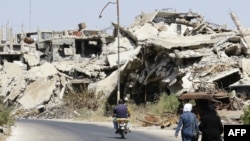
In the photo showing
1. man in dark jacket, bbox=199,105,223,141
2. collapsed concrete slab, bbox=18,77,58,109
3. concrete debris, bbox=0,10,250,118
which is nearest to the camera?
man in dark jacket, bbox=199,105,223,141

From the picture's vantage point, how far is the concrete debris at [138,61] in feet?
143

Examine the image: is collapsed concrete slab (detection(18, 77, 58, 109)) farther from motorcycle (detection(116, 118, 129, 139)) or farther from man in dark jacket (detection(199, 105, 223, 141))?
man in dark jacket (detection(199, 105, 223, 141))

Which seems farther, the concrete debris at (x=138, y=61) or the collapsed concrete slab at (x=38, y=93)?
the collapsed concrete slab at (x=38, y=93)

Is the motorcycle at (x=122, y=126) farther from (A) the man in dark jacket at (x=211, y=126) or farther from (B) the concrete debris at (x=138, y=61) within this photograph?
(B) the concrete debris at (x=138, y=61)

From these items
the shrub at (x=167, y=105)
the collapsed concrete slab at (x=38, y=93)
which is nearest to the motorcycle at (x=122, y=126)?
the shrub at (x=167, y=105)

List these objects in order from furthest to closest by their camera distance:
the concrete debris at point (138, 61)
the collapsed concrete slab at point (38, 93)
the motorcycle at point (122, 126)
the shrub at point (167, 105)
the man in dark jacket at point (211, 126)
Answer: the collapsed concrete slab at point (38, 93) < the concrete debris at point (138, 61) < the shrub at point (167, 105) < the motorcycle at point (122, 126) < the man in dark jacket at point (211, 126)

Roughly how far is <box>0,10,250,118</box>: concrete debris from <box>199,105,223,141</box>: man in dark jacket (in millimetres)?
25060

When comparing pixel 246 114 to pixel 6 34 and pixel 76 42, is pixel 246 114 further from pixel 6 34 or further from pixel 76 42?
pixel 6 34

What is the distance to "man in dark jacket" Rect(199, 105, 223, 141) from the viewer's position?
12.0 meters

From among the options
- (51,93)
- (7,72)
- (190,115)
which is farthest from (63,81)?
(190,115)

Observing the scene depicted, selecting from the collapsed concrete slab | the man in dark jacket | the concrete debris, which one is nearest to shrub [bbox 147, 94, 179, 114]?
the concrete debris

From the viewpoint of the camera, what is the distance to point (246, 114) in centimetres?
2408

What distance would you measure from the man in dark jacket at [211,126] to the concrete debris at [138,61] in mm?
25060

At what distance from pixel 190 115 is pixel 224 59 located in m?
30.1
